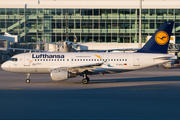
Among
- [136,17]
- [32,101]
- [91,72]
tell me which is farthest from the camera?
[136,17]

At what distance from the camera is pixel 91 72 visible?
85.1 ft

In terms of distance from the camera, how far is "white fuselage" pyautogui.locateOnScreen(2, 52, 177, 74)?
26219 millimetres

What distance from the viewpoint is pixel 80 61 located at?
1054 inches

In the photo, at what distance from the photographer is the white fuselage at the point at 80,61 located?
26219mm

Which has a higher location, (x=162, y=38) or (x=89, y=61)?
(x=162, y=38)

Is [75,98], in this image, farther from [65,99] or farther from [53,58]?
[53,58]

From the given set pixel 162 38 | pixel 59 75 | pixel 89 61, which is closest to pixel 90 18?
pixel 162 38

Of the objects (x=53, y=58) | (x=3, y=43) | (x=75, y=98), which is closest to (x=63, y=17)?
(x=3, y=43)

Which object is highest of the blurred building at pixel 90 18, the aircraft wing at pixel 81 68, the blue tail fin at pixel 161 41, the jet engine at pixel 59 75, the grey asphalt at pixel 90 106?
the blurred building at pixel 90 18

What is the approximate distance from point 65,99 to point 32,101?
2.26 meters

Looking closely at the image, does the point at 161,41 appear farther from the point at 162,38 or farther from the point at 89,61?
the point at 89,61

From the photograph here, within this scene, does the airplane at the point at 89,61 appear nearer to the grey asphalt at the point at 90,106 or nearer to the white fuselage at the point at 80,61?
the white fuselage at the point at 80,61

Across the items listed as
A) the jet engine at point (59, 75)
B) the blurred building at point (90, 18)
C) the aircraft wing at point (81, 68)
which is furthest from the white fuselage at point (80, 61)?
the blurred building at point (90, 18)

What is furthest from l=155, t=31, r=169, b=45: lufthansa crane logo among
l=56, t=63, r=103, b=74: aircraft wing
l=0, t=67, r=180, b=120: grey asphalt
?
l=0, t=67, r=180, b=120: grey asphalt
